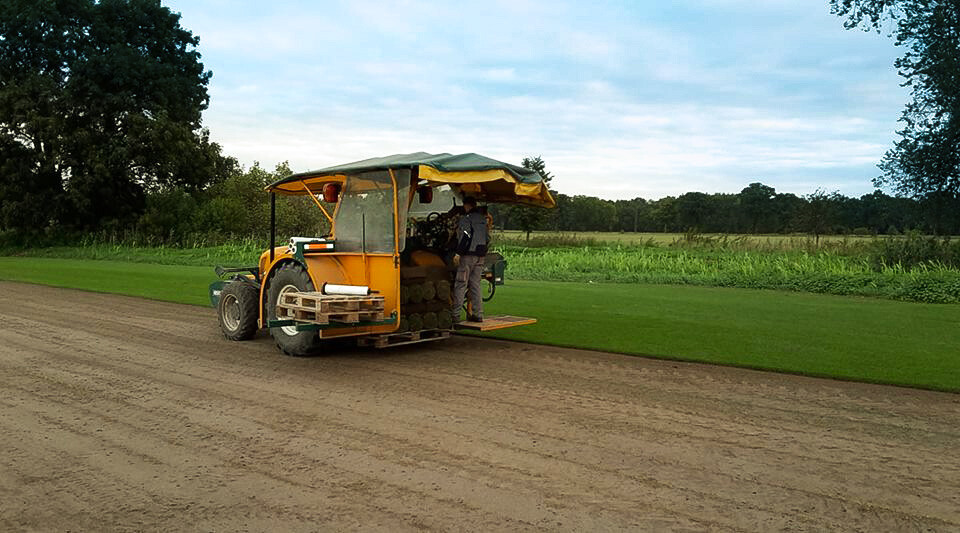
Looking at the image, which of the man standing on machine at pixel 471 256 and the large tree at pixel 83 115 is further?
the large tree at pixel 83 115

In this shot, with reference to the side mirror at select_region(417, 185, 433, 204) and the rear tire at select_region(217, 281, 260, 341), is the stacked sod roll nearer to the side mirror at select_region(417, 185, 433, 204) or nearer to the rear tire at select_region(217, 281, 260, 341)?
the side mirror at select_region(417, 185, 433, 204)

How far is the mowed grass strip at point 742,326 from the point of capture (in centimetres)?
913

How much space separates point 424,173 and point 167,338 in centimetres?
488

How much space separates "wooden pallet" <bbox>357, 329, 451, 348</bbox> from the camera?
9.51 m

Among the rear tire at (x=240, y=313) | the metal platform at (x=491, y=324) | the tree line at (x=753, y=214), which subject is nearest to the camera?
the metal platform at (x=491, y=324)

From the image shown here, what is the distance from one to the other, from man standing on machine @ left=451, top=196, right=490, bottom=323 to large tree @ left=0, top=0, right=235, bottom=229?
32.1 meters

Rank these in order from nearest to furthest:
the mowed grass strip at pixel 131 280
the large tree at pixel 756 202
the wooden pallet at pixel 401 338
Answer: the wooden pallet at pixel 401 338 < the mowed grass strip at pixel 131 280 < the large tree at pixel 756 202

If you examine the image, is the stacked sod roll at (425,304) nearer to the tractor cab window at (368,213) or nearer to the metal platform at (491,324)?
the metal platform at (491,324)

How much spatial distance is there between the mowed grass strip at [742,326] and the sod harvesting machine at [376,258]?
6.45 ft

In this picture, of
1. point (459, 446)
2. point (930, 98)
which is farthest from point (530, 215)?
point (459, 446)

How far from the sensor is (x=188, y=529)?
421cm

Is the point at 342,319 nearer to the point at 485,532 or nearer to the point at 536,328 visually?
the point at 536,328

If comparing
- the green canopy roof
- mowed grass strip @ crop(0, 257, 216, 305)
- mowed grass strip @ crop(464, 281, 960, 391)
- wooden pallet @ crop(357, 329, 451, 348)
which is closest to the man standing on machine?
wooden pallet @ crop(357, 329, 451, 348)

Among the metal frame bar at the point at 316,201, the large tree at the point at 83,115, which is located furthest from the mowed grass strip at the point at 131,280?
the large tree at the point at 83,115
